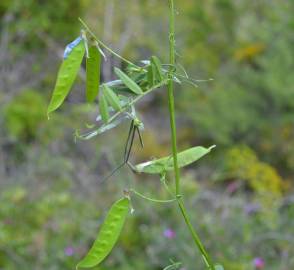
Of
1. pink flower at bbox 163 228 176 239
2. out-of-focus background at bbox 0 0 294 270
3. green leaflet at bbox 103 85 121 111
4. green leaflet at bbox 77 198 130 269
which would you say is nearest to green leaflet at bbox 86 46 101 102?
green leaflet at bbox 103 85 121 111

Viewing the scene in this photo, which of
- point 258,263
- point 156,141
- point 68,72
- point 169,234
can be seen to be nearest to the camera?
point 68,72

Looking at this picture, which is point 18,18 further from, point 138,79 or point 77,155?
point 138,79

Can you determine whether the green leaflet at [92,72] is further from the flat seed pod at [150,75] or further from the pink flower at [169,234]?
the pink flower at [169,234]

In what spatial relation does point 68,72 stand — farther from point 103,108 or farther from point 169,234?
point 169,234

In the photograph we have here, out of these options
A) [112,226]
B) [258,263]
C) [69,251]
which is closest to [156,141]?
[69,251]

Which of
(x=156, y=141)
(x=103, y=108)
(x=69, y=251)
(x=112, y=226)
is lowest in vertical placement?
(x=156, y=141)

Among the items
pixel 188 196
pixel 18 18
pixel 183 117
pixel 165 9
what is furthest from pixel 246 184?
pixel 165 9
